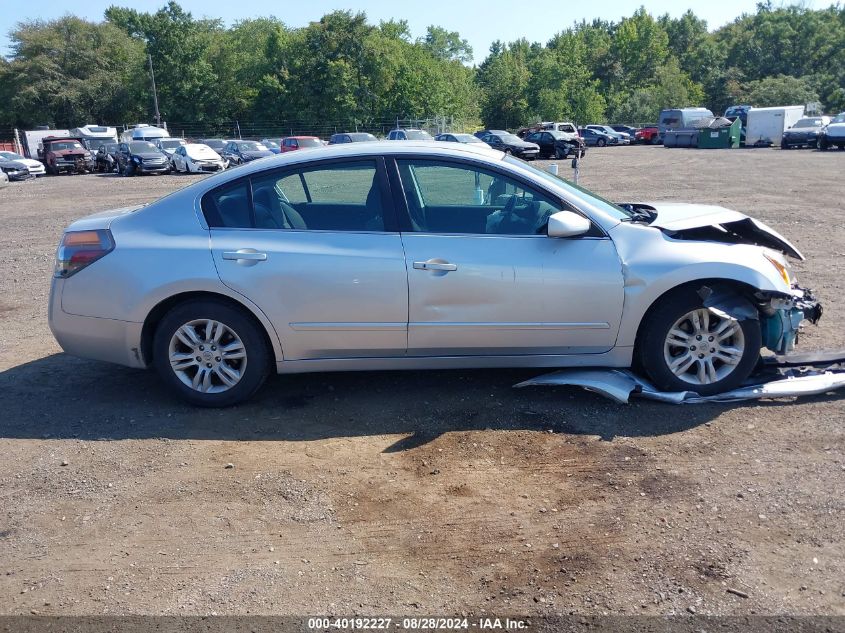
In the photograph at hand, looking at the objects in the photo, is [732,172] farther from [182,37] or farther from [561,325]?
[182,37]

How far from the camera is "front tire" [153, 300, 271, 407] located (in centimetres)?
482

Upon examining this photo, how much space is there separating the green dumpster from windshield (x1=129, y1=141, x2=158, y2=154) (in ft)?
108

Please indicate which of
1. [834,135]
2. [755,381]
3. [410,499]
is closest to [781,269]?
[755,381]

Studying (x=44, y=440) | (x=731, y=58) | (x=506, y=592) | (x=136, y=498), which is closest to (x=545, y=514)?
(x=506, y=592)

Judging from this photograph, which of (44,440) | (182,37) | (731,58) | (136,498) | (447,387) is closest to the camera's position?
(136,498)

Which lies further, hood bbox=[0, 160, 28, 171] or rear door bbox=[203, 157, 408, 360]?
hood bbox=[0, 160, 28, 171]

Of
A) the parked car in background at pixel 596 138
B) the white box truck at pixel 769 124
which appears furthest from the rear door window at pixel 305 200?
the parked car in background at pixel 596 138

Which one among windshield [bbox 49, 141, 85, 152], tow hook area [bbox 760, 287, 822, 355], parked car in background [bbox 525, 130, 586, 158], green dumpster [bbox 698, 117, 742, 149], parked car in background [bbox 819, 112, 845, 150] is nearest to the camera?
tow hook area [bbox 760, 287, 822, 355]

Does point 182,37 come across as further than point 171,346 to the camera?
Yes

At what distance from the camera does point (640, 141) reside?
59.2m

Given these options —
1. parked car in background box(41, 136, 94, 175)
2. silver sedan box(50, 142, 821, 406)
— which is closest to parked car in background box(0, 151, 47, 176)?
parked car in background box(41, 136, 94, 175)

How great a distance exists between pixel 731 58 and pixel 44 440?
10051 centimetres

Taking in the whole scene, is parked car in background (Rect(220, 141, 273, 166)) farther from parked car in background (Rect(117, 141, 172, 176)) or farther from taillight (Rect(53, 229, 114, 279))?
taillight (Rect(53, 229, 114, 279))

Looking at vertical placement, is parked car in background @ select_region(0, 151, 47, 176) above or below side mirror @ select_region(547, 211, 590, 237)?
below
